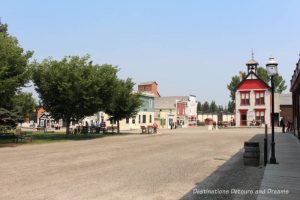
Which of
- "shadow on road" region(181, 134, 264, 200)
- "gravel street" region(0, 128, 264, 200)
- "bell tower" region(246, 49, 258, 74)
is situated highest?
"bell tower" region(246, 49, 258, 74)

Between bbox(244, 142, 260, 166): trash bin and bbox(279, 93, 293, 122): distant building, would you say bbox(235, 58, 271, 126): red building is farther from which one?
bbox(244, 142, 260, 166): trash bin

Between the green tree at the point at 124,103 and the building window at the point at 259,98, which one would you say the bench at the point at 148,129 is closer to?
the green tree at the point at 124,103

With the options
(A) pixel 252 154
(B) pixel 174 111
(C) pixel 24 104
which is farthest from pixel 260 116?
(A) pixel 252 154

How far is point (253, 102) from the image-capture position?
71938 millimetres

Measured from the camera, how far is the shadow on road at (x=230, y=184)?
9070 mm

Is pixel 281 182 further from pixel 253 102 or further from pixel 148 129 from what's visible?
pixel 253 102

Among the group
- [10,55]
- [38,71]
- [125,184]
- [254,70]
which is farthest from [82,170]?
[254,70]

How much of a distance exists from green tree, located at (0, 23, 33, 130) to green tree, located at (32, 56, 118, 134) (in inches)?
156

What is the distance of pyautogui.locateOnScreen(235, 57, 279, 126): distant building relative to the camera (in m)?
71.1

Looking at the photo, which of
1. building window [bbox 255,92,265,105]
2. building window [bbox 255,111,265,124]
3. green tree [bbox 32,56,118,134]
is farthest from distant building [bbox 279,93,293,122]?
green tree [bbox 32,56,118,134]

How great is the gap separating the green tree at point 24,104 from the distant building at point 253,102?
49046 millimetres

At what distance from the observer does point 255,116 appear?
71625mm

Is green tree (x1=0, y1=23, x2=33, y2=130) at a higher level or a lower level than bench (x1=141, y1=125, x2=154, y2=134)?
higher

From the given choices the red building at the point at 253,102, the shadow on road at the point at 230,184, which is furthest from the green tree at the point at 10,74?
the red building at the point at 253,102
